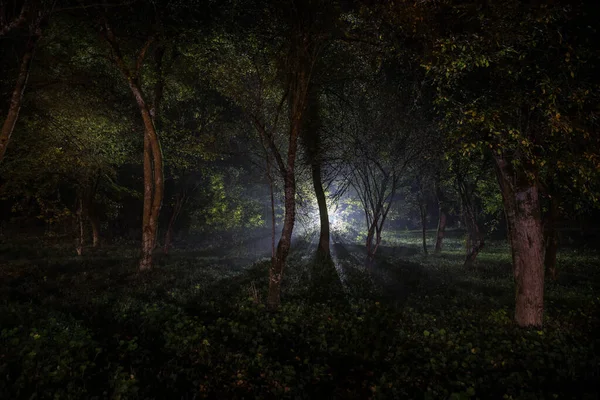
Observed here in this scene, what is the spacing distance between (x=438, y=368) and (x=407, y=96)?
14102 mm

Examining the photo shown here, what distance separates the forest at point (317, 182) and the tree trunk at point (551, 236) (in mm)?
104

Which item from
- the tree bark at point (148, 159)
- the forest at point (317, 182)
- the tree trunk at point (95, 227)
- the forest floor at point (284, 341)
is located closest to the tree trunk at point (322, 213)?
the forest at point (317, 182)

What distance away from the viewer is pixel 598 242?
91.6 feet

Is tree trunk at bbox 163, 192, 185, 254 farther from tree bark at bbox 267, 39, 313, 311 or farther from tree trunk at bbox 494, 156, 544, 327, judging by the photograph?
tree trunk at bbox 494, 156, 544, 327

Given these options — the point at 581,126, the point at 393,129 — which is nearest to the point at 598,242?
the point at 393,129

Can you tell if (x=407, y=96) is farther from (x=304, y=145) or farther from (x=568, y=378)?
(x=568, y=378)

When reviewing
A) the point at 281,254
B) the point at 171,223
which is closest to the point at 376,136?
the point at 281,254

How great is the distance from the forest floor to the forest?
0.06 metres

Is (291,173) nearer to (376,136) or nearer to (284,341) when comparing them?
(284,341)

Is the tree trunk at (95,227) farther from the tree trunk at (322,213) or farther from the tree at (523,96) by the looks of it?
the tree at (523,96)

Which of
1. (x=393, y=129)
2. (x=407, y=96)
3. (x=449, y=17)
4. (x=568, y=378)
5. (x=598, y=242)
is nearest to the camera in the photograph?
(x=568, y=378)

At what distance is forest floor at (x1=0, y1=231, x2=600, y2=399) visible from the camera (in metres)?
5.96

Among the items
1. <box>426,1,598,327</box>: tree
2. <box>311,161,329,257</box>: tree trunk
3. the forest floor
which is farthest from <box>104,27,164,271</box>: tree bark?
<box>426,1,598,327</box>: tree

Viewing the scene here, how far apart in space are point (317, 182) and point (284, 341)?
15.0m
